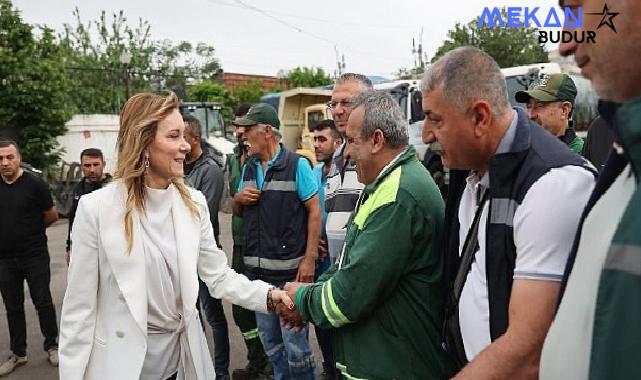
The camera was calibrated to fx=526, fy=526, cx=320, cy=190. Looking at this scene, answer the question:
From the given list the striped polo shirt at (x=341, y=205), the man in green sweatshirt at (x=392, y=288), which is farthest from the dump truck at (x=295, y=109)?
the man in green sweatshirt at (x=392, y=288)

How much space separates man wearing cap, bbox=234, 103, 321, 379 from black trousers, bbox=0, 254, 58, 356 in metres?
2.32

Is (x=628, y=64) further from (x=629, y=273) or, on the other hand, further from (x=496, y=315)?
(x=496, y=315)

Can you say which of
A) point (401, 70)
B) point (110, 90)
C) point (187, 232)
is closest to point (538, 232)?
point (187, 232)

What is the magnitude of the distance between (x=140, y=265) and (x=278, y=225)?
1.75m

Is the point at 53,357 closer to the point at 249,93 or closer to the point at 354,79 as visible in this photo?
the point at 354,79

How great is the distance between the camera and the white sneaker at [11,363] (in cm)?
478

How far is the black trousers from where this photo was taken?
4.98 meters

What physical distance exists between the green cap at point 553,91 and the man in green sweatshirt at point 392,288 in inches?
91.8


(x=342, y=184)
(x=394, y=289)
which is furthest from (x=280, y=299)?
(x=342, y=184)

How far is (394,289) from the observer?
6.69ft

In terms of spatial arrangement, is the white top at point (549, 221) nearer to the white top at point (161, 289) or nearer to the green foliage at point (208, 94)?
the white top at point (161, 289)

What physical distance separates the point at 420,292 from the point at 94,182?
14.1 ft

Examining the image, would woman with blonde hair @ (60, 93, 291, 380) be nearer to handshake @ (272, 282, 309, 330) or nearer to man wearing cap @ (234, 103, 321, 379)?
handshake @ (272, 282, 309, 330)

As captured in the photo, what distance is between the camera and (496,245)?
159cm
